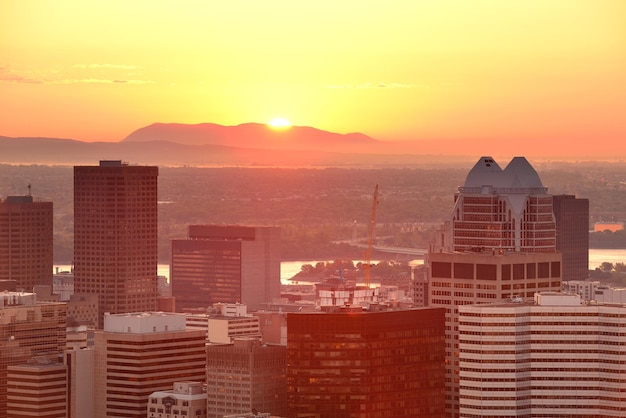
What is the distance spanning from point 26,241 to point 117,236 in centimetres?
894

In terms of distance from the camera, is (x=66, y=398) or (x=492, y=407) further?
(x=66, y=398)

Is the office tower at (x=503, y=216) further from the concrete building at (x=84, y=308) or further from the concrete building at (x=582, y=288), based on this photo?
the concrete building at (x=84, y=308)

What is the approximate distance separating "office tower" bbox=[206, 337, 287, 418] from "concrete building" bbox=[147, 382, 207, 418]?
0.64 m

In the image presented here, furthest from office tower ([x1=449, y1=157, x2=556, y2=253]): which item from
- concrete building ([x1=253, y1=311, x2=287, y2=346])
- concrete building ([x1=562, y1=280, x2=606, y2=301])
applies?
concrete building ([x1=562, y1=280, x2=606, y2=301])

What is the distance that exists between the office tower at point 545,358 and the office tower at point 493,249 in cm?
1123

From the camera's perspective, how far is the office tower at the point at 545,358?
332ft

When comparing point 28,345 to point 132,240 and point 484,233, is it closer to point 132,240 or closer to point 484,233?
point 484,233

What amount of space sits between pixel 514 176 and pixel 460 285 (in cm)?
1823

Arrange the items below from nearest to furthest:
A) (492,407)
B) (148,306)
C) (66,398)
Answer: (492,407), (66,398), (148,306)

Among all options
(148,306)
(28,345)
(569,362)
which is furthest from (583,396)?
(148,306)

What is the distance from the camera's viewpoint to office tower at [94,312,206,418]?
118 meters

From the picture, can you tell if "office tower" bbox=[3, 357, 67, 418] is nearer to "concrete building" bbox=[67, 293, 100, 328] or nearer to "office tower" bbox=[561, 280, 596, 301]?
"office tower" bbox=[561, 280, 596, 301]

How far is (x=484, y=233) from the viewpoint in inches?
5138

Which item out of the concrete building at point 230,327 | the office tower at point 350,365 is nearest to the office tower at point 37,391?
the office tower at point 350,365
